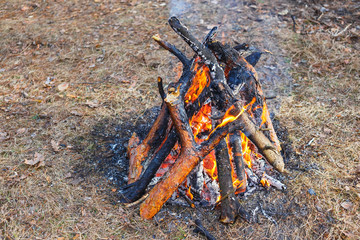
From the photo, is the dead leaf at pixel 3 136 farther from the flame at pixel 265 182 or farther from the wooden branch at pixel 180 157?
the flame at pixel 265 182

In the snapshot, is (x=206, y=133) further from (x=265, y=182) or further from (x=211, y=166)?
(x=265, y=182)

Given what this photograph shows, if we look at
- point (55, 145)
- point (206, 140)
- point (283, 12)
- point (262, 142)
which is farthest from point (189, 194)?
point (283, 12)

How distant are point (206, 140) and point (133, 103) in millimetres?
2106

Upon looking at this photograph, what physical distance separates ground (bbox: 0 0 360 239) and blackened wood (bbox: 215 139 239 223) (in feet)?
0.41

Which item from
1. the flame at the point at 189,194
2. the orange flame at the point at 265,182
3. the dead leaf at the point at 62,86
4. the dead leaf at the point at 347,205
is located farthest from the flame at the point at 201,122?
the dead leaf at the point at 62,86

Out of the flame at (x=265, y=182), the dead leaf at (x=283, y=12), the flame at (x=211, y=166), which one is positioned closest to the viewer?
the flame at (x=211, y=166)

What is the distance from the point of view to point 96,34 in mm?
6074

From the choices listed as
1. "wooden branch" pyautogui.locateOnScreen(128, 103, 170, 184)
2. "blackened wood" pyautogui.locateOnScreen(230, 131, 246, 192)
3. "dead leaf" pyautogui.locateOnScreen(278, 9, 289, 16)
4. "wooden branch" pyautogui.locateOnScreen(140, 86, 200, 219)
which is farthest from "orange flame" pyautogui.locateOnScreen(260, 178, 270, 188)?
"dead leaf" pyautogui.locateOnScreen(278, 9, 289, 16)

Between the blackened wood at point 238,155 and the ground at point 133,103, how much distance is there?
40 cm

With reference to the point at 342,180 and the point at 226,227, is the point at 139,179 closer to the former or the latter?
the point at 226,227

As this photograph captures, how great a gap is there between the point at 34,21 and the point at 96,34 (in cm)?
165

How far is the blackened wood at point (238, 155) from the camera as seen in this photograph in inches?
116

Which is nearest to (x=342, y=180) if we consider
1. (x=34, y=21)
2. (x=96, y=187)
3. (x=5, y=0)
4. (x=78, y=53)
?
(x=96, y=187)

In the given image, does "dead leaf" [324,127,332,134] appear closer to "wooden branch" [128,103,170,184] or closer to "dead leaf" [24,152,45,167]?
"wooden branch" [128,103,170,184]
